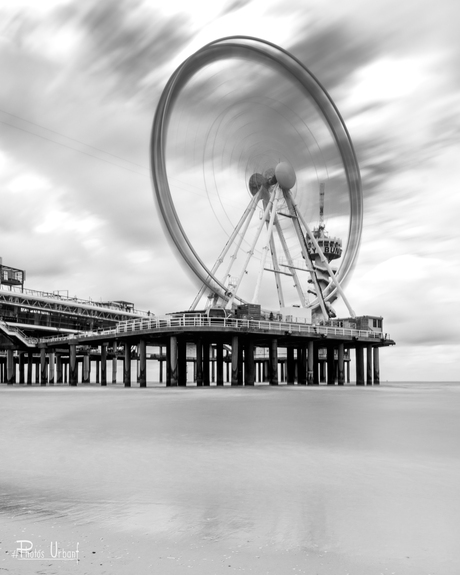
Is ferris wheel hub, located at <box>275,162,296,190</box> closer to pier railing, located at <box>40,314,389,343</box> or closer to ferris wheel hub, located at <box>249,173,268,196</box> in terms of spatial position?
ferris wheel hub, located at <box>249,173,268,196</box>

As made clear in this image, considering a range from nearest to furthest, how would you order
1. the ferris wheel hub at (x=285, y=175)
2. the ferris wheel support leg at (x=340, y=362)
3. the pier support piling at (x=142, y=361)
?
the pier support piling at (x=142, y=361) → the ferris wheel support leg at (x=340, y=362) → the ferris wheel hub at (x=285, y=175)

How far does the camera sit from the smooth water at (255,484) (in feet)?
21.2

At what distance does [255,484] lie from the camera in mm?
9102

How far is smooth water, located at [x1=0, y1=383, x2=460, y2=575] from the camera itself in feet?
21.2

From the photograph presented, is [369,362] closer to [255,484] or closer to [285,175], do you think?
[285,175]

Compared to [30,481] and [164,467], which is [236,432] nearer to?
[164,467]

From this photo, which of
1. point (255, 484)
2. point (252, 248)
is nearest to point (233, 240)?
point (252, 248)

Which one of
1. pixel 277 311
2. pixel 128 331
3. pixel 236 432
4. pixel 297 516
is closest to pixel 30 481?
pixel 297 516

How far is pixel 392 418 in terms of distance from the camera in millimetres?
18906

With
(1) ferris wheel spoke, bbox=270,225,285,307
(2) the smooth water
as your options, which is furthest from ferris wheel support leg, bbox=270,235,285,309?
(2) the smooth water

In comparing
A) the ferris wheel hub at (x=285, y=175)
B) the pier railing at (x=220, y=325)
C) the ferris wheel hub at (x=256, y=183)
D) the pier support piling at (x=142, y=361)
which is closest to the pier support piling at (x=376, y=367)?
the pier railing at (x=220, y=325)

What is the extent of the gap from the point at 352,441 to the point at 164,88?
33.7 metres

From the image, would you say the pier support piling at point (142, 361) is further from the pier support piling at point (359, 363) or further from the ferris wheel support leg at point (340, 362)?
the pier support piling at point (359, 363)

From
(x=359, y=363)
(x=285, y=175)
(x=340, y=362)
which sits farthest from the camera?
(x=359, y=363)
